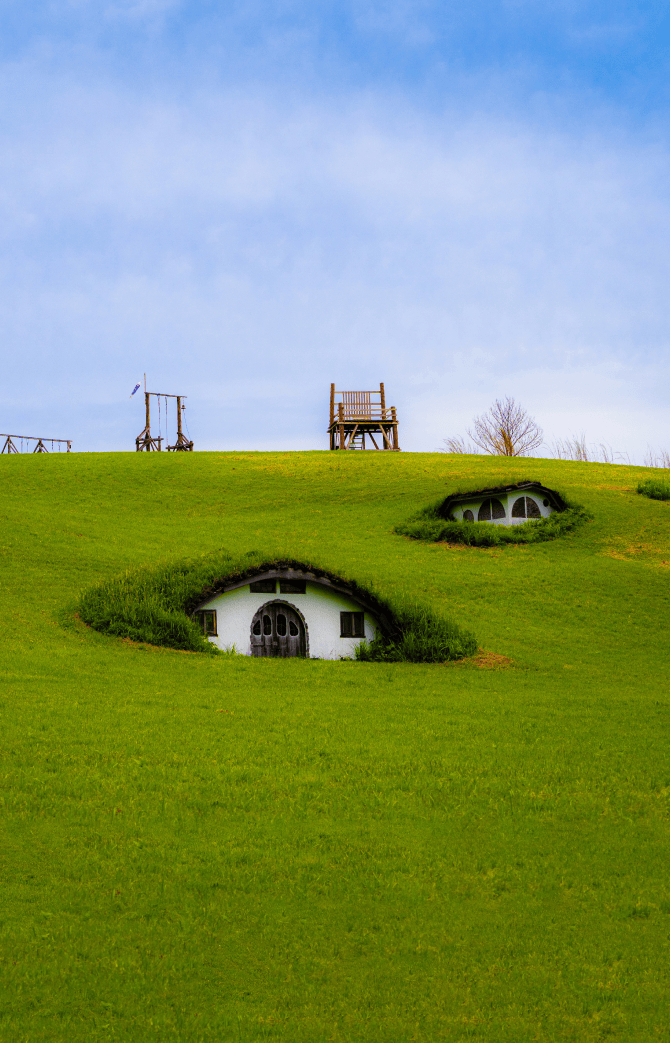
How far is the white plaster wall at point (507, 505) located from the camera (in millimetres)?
47562

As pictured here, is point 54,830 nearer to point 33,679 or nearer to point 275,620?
point 33,679

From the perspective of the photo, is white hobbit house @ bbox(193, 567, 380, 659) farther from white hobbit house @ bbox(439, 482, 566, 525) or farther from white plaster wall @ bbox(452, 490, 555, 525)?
white hobbit house @ bbox(439, 482, 566, 525)

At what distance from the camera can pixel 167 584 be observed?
29062 millimetres

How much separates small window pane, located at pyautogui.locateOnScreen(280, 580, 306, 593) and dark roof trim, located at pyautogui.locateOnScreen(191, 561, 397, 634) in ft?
1.17

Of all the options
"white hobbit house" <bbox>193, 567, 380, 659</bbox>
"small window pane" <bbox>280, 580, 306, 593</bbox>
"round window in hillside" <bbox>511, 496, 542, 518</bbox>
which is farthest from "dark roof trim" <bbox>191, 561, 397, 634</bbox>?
"round window in hillside" <bbox>511, 496, 542, 518</bbox>

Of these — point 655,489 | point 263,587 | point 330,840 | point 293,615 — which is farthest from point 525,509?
point 330,840

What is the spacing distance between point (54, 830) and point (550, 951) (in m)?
7.14

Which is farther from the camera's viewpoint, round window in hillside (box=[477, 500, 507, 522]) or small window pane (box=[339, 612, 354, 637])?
round window in hillside (box=[477, 500, 507, 522])

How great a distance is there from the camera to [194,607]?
28.5 meters

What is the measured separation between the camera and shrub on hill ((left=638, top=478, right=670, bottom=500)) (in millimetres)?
53862

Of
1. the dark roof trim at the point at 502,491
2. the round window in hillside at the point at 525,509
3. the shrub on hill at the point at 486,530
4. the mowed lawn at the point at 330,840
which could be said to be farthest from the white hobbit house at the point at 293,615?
the round window in hillside at the point at 525,509

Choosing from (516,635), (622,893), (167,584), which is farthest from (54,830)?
(516,635)

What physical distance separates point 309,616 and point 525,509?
21.6 metres

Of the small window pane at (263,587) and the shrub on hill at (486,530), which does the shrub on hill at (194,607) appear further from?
the shrub on hill at (486,530)
